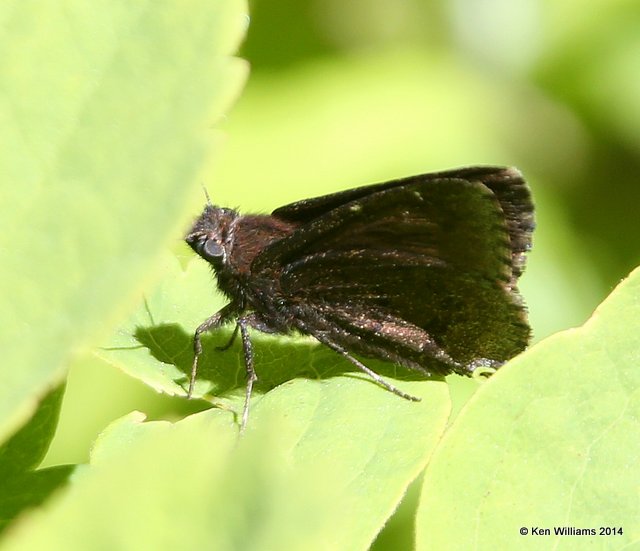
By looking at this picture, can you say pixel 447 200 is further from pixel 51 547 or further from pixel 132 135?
pixel 51 547

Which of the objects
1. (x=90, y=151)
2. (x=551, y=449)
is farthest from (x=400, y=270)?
(x=90, y=151)

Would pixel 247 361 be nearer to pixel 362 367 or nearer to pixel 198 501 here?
pixel 362 367

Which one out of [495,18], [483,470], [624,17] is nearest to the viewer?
[483,470]

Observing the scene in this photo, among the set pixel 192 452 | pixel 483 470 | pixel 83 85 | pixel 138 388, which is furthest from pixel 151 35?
pixel 138 388

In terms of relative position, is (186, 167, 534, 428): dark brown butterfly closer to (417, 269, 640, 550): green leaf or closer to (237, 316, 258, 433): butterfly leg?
(237, 316, 258, 433): butterfly leg

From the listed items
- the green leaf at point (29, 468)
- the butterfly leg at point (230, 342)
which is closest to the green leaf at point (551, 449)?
the green leaf at point (29, 468)

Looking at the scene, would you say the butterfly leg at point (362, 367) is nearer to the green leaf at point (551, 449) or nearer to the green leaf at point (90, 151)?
the green leaf at point (551, 449)
